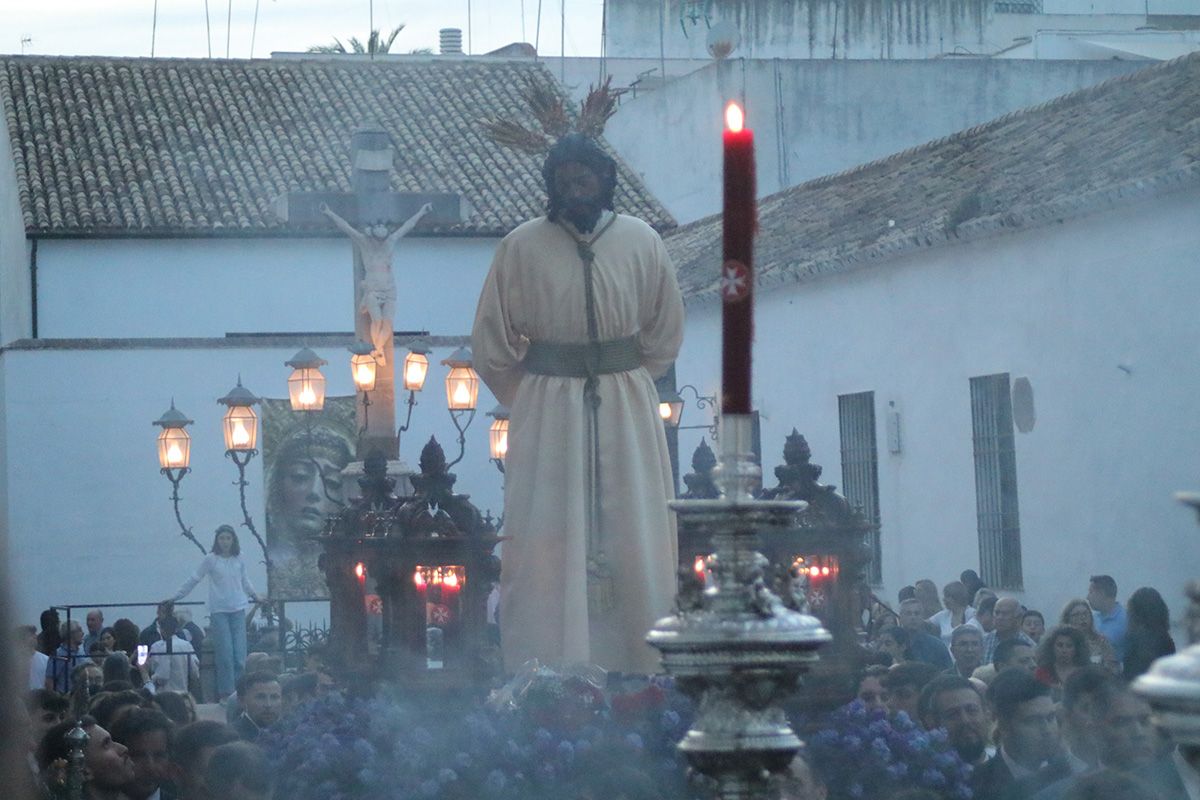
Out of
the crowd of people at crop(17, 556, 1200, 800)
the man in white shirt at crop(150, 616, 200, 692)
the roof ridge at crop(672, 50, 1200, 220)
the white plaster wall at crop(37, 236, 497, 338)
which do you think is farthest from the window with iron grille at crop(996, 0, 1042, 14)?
the crowd of people at crop(17, 556, 1200, 800)

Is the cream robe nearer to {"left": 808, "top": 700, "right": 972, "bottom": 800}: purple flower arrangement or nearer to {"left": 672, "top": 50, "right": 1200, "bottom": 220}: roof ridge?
{"left": 808, "top": 700, "right": 972, "bottom": 800}: purple flower arrangement

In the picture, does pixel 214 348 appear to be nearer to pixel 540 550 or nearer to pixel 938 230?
pixel 938 230

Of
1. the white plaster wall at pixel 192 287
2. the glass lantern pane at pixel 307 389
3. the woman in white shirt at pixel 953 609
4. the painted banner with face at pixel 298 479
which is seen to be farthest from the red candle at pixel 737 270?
the white plaster wall at pixel 192 287

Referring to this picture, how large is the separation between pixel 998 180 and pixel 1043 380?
2319mm

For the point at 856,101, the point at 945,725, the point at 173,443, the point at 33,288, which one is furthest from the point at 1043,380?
the point at 33,288

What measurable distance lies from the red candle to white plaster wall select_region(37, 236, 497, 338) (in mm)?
25094

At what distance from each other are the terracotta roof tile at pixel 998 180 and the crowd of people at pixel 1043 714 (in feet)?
19.4

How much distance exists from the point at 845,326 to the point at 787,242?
2103 millimetres

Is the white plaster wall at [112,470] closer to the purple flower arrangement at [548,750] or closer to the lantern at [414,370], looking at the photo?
the lantern at [414,370]

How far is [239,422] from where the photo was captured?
56.6 ft

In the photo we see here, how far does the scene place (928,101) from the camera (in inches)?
1074

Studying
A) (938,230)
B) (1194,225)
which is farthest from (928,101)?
(1194,225)

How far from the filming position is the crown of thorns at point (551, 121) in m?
5.94

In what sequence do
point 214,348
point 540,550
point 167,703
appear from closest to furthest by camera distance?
1. point 540,550
2. point 167,703
3. point 214,348
